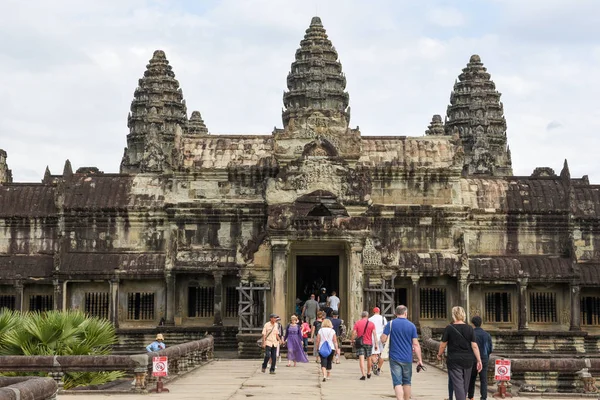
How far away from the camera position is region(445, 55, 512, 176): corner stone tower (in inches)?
3125

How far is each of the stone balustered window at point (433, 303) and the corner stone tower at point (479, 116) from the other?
3832 cm

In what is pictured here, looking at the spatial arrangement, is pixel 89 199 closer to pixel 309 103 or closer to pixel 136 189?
pixel 136 189

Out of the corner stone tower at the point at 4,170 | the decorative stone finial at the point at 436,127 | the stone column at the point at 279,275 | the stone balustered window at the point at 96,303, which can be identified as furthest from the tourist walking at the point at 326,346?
the decorative stone finial at the point at 436,127

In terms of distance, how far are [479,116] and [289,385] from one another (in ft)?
203

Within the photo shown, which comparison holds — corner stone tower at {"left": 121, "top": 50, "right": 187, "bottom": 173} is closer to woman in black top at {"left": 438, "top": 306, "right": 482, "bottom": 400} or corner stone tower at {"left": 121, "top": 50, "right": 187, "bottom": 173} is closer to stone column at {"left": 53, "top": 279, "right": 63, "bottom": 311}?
stone column at {"left": 53, "top": 279, "right": 63, "bottom": 311}

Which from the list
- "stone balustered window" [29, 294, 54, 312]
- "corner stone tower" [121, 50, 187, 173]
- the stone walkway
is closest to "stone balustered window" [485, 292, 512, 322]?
the stone walkway

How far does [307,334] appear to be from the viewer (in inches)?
1249

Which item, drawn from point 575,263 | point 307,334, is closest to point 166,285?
point 307,334

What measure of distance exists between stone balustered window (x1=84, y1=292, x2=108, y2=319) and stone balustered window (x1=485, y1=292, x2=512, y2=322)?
16095mm

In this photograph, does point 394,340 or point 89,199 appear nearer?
point 394,340

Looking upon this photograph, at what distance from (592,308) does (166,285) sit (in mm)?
18036

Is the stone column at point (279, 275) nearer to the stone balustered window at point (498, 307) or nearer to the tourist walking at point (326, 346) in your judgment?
the tourist walking at point (326, 346)

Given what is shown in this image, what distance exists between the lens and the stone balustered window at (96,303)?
41.2m

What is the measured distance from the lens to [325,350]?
76.1 ft
